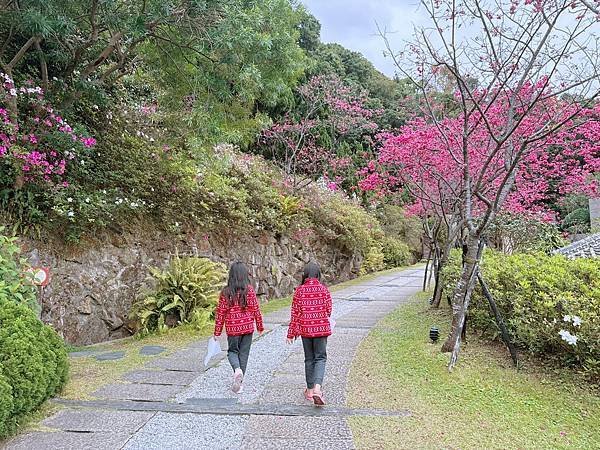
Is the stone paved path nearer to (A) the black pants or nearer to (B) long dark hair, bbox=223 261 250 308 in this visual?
(A) the black pants

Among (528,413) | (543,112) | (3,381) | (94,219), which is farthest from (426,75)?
(3,381)

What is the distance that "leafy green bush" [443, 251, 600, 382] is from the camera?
4.41 m

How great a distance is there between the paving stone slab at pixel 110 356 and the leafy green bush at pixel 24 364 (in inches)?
A: 50.7

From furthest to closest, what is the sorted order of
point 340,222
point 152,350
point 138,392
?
point 340,222
point 152,350
point 138,392

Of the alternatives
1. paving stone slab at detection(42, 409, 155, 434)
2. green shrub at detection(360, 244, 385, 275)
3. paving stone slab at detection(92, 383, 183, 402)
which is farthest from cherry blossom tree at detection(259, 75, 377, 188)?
paving stone slab at detection(42, 409, 155, 434)

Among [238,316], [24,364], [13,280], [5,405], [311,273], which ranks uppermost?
[13,280]

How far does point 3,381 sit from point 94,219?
151 inches

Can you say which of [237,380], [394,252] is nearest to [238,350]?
[237,380]

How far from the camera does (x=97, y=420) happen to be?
3617mm

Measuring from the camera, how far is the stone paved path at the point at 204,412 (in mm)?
3254

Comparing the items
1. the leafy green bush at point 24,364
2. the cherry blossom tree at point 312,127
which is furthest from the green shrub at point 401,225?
the leafy green bush at point 24,364

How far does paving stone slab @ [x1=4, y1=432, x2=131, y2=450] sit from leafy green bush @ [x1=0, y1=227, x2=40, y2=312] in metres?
1.48

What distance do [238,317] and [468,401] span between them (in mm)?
2168

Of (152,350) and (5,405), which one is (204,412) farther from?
(152,350)
